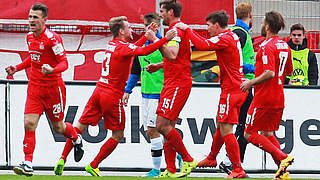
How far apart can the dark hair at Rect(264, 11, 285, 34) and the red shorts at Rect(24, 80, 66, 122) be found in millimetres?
2959

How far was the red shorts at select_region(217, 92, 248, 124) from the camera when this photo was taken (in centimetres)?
1001

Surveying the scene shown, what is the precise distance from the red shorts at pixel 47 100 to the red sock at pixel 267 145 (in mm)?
2661

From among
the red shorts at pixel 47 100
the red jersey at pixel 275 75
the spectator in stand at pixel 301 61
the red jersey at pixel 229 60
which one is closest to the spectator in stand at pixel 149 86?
the red shorts at pixel 47 100

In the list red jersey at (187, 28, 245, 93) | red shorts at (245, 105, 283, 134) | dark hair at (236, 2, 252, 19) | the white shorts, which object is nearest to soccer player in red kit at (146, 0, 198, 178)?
red jersey at (187, 28, 245, 93)

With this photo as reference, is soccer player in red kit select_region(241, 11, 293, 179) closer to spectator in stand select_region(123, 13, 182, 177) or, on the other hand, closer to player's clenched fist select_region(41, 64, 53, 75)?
spectator in stand select_region(123, 13, 182, 177)

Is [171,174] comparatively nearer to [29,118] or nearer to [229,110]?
[229,110]

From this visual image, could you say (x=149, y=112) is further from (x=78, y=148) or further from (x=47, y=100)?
(x=47, y=100)

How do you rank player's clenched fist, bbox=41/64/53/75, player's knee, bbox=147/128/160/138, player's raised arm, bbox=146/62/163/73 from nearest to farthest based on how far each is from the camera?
player's clenched fist, bbox=41/64/53/75, player's raised arm, bbox=146/62/163/73, player's knee, bbox=147/128/160/138

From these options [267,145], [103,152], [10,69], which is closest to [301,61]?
[267,145]

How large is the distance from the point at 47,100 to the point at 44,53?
2.14 feet

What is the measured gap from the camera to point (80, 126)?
11.0m

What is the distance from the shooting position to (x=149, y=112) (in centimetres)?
1156

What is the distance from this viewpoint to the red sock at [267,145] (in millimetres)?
9883

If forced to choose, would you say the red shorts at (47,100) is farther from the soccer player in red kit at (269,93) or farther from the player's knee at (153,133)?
the soccer player in red kit at (269,93)
